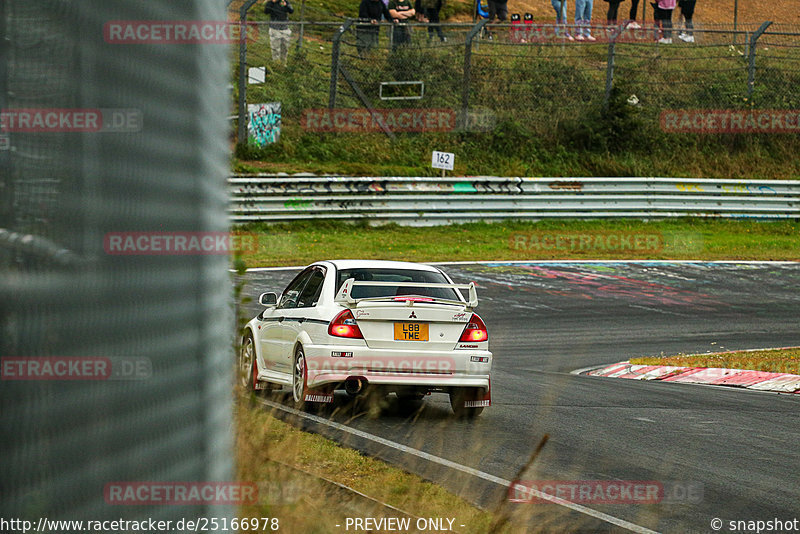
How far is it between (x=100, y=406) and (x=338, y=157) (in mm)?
26939

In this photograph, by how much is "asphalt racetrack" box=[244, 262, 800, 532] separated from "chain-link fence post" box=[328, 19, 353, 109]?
878cm

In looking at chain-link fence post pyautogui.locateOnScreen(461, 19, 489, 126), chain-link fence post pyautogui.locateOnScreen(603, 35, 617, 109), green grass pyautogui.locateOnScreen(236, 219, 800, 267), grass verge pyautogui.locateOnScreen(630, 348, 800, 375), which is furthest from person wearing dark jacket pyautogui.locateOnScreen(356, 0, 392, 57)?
grass verge pyautogui.locateOnScreen(630, 348, 800, 375)

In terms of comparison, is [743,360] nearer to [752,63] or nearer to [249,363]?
[249,363]

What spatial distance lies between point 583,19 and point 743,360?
1927 centimetres

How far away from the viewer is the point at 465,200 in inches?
1037

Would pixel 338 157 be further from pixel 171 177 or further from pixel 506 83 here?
pixel 171 177

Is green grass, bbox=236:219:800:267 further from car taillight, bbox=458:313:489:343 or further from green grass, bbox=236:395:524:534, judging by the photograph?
green grass, bbox=236:395:524:534

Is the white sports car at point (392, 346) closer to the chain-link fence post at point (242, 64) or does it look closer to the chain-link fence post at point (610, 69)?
the chain-link fence post at point (242, 64)

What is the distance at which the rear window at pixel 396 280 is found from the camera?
9898 millimetres

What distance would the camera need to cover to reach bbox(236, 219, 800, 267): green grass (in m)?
23.0

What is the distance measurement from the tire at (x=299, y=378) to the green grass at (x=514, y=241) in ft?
37.7

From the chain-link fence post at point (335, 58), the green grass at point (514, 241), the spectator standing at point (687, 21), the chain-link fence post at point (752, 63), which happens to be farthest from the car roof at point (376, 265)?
the spectator standing at point (687, 21)

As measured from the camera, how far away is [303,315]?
9945 millimetres

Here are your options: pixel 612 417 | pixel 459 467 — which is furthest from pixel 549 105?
pixel 459 467
